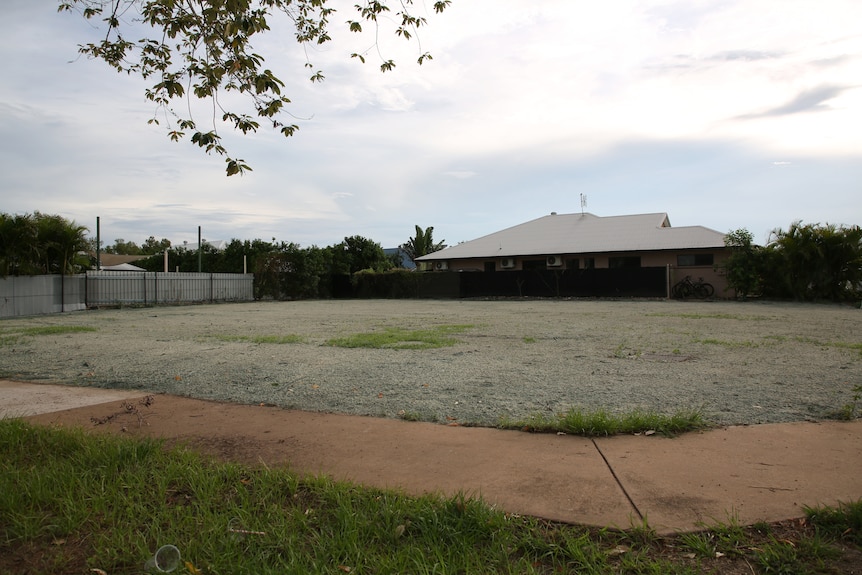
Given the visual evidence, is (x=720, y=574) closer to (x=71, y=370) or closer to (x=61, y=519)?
(x=61, y=519)

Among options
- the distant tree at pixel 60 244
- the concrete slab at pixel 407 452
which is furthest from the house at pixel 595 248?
the concrete slab at pixel 407 452

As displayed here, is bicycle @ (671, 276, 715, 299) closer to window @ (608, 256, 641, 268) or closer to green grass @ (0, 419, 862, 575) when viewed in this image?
window @ (608, 256, 641, 268)

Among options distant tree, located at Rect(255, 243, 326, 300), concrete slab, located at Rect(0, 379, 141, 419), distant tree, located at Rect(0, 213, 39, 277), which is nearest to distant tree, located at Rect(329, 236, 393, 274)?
distant tree, located at Rect(255, 243, 326, 300)

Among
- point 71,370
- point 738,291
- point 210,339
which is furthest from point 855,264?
point 71,370

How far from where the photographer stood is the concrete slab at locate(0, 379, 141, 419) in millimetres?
4431

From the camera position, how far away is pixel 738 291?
22.4 m

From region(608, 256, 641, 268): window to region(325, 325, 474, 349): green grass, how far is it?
2023 centimetres

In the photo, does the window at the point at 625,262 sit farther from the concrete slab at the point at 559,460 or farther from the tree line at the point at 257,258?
the concrete slab at the point at 559,460

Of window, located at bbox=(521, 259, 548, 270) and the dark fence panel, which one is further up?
window, located at bbox=(521, 259, 548, 270)

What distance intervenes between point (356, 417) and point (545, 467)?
5.34ft

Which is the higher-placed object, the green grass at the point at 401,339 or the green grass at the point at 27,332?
the green grass at the point at 401,339

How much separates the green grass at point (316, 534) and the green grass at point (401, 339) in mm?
5263

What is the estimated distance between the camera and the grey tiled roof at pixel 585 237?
27281mm

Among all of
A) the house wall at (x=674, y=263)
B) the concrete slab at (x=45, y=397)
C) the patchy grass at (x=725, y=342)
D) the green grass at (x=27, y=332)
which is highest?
the house wall at (x=674, y=263)
